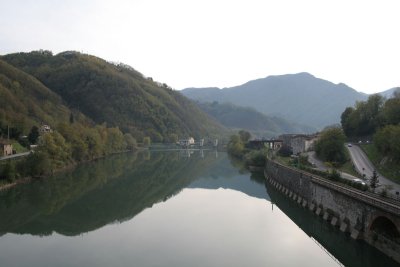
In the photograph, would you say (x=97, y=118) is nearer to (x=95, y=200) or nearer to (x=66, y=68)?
(x=66, y=68)

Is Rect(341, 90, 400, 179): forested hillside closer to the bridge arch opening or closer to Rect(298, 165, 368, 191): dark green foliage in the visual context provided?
Rect(298, 165, 368, 191): dark green foliage

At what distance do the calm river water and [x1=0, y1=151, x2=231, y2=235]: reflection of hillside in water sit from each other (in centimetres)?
11

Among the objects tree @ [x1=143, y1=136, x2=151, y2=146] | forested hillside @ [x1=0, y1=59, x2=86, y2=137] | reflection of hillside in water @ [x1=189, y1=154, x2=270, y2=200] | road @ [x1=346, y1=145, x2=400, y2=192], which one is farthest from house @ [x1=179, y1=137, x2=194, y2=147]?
road @ [x1=346, y1=145, x2=400, y2=192]

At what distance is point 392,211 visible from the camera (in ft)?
80.6

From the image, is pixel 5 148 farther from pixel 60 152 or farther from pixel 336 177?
pixel 336 177

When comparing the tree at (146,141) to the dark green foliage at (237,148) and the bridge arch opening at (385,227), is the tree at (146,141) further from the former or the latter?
the bridge arch opening at (385,227)

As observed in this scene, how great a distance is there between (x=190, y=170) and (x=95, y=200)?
40.3 meters

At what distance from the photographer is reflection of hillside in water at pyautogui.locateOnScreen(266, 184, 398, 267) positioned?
26875 millimetres

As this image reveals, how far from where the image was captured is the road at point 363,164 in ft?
131

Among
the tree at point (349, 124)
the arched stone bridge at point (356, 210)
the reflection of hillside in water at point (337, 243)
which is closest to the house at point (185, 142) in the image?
the tree at point (349, 124)

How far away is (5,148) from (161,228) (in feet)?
142

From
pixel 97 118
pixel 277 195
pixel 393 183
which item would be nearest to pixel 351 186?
pixel 393 183

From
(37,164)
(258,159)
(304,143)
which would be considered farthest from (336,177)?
(258,159)

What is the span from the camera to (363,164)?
170 ft
